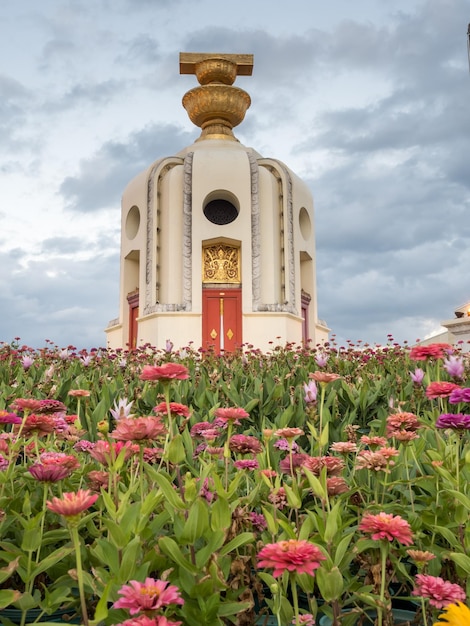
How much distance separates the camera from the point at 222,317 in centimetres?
1978

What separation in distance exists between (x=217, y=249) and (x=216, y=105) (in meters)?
6.45

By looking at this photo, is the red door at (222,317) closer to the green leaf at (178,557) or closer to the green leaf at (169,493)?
the green leaf at (169,493)

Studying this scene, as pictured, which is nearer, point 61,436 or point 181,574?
point 181,574

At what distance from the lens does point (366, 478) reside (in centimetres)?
242

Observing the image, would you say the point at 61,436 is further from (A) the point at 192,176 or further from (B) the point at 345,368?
(A) the point at 192,176

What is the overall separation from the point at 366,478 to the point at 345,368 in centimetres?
443

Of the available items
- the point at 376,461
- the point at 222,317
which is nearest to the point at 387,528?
the point at 376,461

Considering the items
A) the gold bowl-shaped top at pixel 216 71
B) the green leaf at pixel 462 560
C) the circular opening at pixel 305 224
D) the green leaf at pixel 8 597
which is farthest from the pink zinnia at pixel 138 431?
the gold bowl-shaped top at pixel 216 71

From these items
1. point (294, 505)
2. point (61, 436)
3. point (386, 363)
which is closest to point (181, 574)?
point (294, 505)

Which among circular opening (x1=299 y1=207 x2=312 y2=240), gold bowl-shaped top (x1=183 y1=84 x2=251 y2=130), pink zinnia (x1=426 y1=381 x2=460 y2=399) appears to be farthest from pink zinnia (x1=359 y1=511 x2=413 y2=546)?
gold bowl-shaped top (x1=183 y1=84 x2=251 y2=130)

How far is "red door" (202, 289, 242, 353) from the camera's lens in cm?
1958

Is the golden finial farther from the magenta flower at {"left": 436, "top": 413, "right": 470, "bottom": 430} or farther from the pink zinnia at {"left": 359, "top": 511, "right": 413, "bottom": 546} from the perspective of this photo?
the pink zinnia at {"left": 359, "top": 511, "right": 413, "bottom": 546}

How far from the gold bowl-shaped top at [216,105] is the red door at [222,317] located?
8.06 meters

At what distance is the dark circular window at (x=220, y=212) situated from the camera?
2134cm
